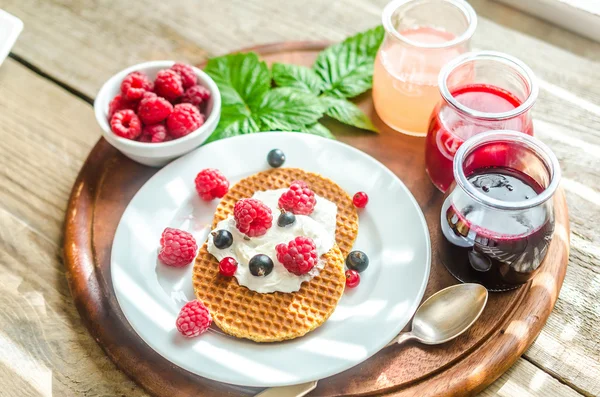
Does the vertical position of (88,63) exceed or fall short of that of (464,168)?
it falls short

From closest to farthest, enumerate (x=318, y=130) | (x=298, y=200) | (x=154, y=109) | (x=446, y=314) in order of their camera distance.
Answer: (x=446, y=314) → (x=298, y=200) → (x=154, y=109) → (x=318, y=130)

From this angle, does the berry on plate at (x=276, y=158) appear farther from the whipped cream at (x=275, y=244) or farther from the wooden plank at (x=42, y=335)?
the wooden plank at (x=42, y=335)

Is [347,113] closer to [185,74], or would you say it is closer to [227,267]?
[185,74]

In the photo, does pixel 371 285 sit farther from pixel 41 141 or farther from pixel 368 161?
pixel 41 141

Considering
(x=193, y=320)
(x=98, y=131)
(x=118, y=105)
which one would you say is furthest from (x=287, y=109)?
(x=193, y=320)

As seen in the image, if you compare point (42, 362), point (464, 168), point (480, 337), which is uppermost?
point (464, 168)

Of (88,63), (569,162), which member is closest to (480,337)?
(569,162)

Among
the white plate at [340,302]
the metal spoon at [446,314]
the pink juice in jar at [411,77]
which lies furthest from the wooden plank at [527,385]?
the pink juice in jar at [411,77]
